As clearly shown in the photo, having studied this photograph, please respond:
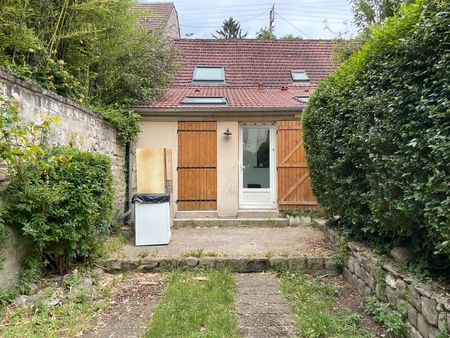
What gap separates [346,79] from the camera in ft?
10.8

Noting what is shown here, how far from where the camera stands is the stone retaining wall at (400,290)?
194 cm

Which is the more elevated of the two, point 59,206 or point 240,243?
point 59,206

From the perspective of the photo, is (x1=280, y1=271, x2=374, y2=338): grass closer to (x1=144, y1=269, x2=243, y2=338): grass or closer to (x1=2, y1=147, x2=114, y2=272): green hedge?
(x1=144, y1=269, x2=243, y2=338): grass

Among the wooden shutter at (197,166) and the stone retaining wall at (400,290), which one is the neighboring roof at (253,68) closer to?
the wooden shutter at (197,166)

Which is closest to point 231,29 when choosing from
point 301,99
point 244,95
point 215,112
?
point 244,95

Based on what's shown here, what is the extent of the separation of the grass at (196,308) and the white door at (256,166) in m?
3.33

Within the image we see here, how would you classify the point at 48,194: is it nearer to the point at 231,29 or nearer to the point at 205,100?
the point at 205,100

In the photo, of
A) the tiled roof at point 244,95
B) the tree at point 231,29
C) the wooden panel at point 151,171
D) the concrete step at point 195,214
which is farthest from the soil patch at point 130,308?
the tree at point 231,29

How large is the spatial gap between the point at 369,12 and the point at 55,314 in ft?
24.3

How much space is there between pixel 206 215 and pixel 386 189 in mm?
4540

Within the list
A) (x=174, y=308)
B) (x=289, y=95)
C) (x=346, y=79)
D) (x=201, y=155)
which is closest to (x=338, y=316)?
(x=174, y=308)

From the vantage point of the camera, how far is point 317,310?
2818 millimetres

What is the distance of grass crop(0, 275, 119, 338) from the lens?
2.38 meters

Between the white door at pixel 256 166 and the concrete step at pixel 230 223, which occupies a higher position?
the white door at pixel 256 166
